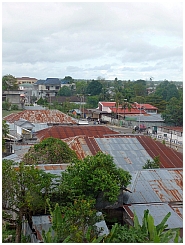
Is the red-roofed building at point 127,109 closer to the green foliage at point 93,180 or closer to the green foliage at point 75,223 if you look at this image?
the green foliage at point 93,180

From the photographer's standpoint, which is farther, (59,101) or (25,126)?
(59,101)

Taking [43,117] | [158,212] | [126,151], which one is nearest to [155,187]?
[158,212]

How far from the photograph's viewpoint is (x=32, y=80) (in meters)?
77.6

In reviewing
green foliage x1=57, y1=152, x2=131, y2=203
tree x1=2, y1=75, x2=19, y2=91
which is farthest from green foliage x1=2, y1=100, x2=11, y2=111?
green foliage x1=57, y1=152, x2=131, y2=203

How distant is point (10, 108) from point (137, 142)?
1939cm

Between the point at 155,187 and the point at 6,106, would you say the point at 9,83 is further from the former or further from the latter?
Answer: the point at 155,187

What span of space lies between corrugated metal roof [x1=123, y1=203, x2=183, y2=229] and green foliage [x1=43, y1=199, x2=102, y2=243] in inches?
61.9

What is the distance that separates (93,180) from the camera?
24.7ft

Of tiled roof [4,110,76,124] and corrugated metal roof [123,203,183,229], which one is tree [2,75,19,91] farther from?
corrugated metal roof [123,203,183,229]

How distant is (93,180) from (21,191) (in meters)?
1.57

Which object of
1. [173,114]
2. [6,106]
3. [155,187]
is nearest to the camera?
[155,187]

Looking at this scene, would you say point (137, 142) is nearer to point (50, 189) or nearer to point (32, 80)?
point (50, 189)

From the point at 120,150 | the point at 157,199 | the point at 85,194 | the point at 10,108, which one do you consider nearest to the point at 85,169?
the point at 85,194

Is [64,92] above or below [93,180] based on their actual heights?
above
